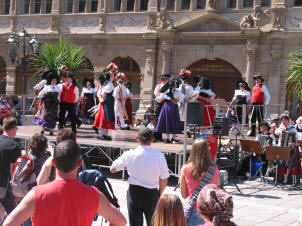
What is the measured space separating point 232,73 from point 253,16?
112 inches

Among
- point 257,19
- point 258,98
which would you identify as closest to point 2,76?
point 257,19

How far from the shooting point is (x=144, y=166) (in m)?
5.89

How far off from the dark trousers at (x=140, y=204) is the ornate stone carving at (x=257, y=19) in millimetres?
17645

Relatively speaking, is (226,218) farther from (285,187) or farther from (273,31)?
(273,31)

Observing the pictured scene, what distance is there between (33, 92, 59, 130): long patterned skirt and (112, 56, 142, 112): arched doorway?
39.2 ft

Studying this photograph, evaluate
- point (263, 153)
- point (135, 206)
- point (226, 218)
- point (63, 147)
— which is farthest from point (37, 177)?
point (263, 153)

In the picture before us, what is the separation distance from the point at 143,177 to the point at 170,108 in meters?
6.62

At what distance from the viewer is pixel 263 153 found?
43.6 feet

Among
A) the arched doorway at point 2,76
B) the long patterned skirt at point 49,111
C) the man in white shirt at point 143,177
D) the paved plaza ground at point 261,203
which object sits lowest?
the paved plaza ground at point 261,203

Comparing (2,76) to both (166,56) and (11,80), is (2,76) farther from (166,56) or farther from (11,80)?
(166,56)

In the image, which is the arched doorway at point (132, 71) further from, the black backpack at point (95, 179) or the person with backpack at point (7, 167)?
the black backpack at point (95, 179)

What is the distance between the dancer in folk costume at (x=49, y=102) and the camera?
1322 cm

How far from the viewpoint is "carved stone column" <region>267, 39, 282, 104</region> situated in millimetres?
21984

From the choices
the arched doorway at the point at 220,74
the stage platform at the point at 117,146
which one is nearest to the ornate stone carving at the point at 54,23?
the arched doorway at the point at 220,74
